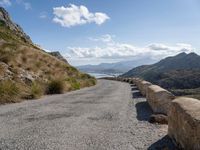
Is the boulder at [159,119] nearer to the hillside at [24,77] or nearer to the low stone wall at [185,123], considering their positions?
the low stone wall at [185,123]

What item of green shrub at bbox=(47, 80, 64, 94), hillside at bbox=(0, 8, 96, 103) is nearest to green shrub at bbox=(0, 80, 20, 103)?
hillside at bbox=(0, 8, 96, 103)

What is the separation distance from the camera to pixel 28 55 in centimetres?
3300

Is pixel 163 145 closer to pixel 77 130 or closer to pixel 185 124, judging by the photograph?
pixel 185 124

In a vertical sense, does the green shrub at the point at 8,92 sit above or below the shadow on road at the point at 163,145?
above

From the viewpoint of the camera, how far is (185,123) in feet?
22.7

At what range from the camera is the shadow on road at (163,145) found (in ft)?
25.3

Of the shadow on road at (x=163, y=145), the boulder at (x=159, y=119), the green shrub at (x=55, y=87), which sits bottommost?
the shadow on road at (x=163, y=145)

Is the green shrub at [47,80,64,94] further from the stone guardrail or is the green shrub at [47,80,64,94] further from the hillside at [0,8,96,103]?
the stone guardrail

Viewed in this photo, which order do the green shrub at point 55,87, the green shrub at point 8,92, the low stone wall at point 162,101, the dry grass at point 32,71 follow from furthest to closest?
the green shrub at point 55,87 → the dry grass at point 32,71 → the green shrub at point 8,92 → the low stone wall at point 162,101

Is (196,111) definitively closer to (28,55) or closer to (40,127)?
(40,127)

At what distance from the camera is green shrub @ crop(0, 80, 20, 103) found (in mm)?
17422

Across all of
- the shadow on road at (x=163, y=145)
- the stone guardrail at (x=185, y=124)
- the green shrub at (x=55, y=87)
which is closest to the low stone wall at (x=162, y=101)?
the shadow on road at (x=163, y=145)

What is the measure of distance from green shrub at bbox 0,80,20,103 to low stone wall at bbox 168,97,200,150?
37.1ft

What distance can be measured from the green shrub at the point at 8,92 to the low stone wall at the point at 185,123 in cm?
1132
